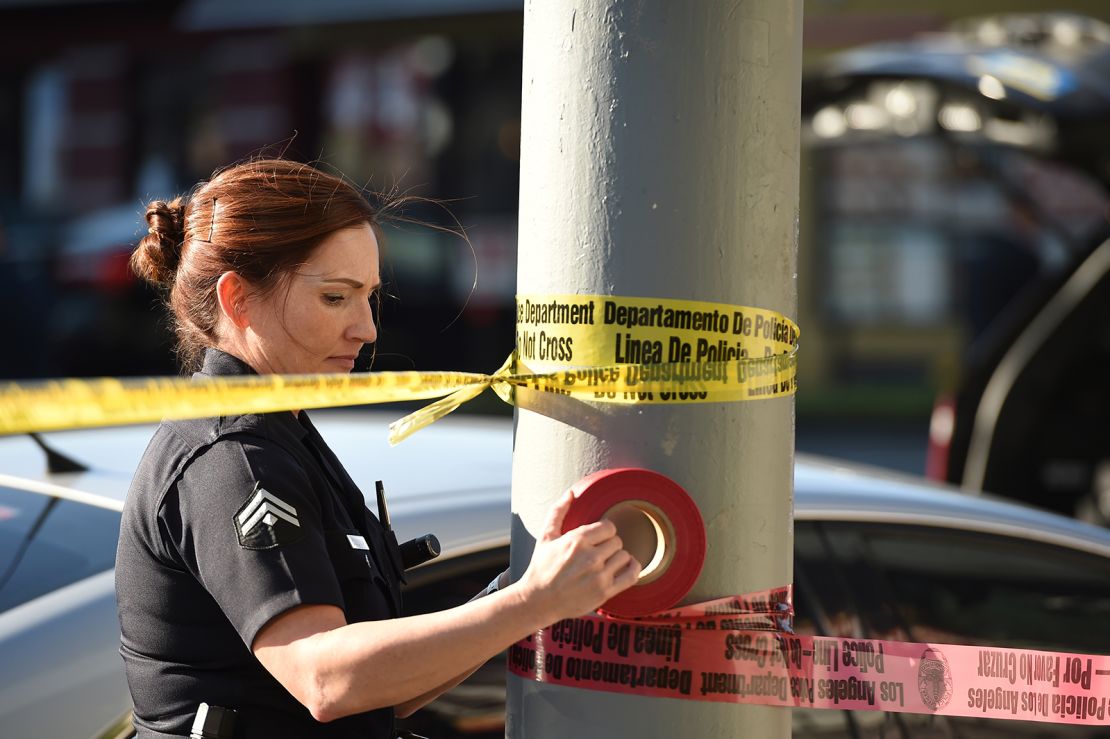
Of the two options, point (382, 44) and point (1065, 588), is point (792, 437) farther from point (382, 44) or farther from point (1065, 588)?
point (382, 44)

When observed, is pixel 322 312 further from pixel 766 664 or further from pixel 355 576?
pixel 766 664

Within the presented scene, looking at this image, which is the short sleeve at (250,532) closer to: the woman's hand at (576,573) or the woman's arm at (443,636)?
the woman's arm at (443,636)

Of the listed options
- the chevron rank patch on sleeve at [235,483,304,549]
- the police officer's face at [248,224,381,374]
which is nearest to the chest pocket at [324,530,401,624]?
the chevron rank patch on sleeve at [235,483,304,549]

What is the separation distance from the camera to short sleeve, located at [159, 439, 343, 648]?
1.47 m

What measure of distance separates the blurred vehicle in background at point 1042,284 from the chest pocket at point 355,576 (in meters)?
4.76

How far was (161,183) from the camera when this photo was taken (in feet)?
54.3

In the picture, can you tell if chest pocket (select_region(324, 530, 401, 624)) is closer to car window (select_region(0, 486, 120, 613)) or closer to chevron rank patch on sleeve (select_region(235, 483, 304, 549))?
chevron rank patch on sleeve (select_region(235, 483, 304, 549))

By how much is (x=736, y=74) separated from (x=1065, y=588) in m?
1.76

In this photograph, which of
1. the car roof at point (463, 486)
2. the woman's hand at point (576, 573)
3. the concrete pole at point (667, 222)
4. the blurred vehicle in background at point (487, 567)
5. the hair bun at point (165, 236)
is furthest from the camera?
the car roof at point (463, 486)

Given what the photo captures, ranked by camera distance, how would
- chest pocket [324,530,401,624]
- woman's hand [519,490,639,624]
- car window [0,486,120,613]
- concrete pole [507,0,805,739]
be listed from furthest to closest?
car window [0,486,120,613]
chest pocket [324,530,401,624]
concrete pole [507,0,805,739]
woman's hand [519,490,639,624]

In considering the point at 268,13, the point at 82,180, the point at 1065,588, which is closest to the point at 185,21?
the point at 268,13

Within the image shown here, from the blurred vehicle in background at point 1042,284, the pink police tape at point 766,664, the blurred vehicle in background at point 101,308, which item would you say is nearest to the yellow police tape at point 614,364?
the pink police tape at point 766,664

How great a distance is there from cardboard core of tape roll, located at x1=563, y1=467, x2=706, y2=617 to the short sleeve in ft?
0.94

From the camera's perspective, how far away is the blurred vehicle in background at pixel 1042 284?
6000mm
